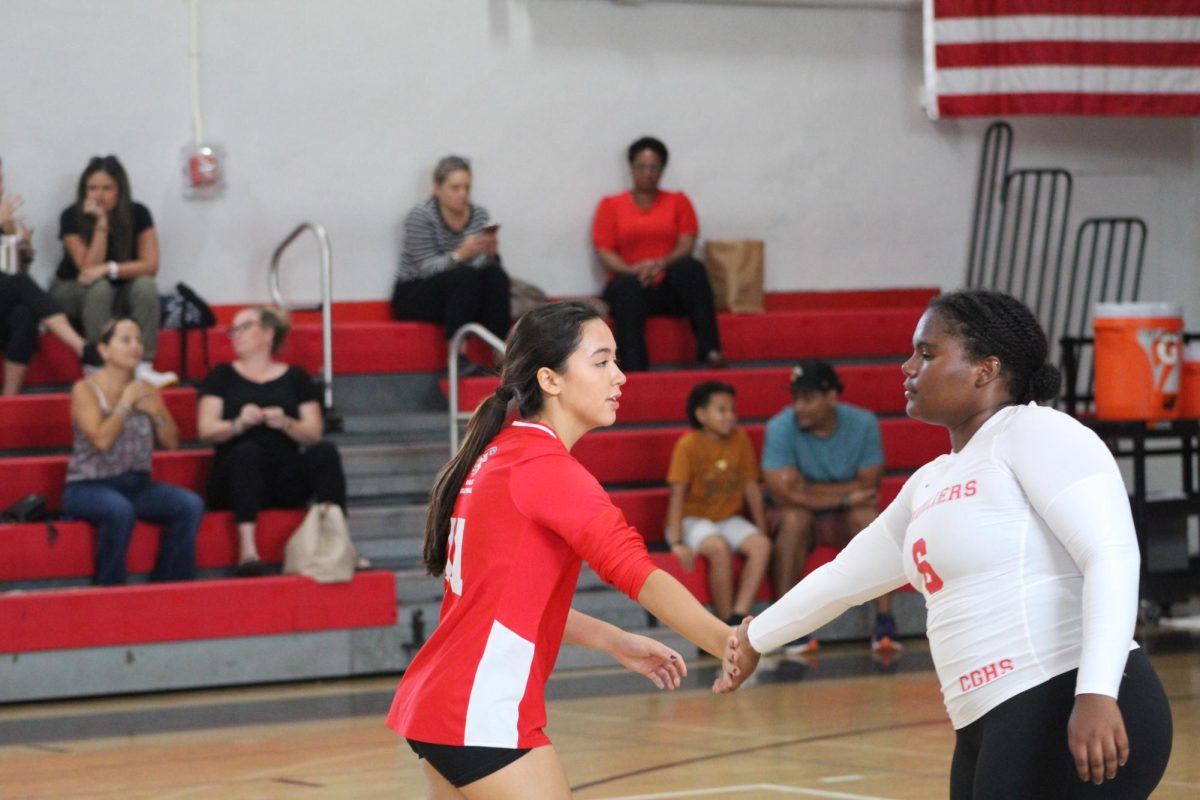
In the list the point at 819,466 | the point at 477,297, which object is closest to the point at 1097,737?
the point at 819,466

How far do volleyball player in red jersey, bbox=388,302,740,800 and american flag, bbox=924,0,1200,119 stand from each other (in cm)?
894

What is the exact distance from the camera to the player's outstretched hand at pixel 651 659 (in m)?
3.08

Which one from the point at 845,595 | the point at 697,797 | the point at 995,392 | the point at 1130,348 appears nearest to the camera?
the point at 995,392

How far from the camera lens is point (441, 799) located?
2.86m

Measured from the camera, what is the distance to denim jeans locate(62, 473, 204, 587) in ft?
25.3

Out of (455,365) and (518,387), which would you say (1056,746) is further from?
(455,365)

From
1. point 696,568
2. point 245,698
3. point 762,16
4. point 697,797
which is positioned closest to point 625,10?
point 762,16

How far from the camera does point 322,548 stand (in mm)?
7887

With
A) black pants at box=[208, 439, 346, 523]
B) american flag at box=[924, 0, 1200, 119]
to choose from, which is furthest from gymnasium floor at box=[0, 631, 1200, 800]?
american flag at box=[924, 0, 1200, 119]

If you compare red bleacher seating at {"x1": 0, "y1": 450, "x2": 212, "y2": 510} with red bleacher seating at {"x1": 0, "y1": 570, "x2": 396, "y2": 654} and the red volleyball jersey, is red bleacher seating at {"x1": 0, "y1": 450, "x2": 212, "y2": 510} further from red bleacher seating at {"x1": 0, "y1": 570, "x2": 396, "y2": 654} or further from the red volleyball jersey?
the red volleyball jersey

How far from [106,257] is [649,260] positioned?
3.32 meters

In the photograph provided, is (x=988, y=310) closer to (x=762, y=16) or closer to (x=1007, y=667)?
(x=1007, y=667)

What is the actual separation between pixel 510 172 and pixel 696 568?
348cm

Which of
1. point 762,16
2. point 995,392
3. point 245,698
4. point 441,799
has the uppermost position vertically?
point 762,16
